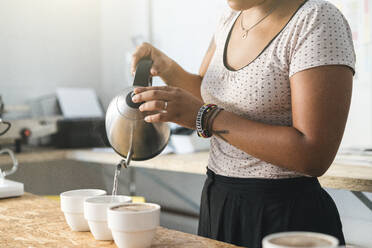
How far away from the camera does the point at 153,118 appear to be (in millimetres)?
930

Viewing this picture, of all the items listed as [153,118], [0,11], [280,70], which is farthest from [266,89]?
[0,11]

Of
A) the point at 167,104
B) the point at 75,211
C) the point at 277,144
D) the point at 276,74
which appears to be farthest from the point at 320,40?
the point at 75,211

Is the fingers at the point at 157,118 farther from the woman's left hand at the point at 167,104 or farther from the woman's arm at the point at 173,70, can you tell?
the woman's arm at the point at 173,70

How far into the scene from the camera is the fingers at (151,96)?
90 centimetres

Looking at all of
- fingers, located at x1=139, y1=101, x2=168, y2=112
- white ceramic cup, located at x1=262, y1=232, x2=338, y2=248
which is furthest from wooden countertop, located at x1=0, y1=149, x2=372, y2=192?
white ceramic cup, located at x1=262, y1=232, x2=338, y2=248

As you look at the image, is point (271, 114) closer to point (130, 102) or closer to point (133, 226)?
point (130, 102)

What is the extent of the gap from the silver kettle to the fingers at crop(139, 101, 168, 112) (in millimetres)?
53

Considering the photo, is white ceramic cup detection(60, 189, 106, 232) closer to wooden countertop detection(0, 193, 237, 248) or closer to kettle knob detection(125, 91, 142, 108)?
wooden countertop detection(0, 193, 237, 248)

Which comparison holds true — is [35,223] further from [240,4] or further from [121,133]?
[240,4]

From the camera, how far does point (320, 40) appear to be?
0.94 meters

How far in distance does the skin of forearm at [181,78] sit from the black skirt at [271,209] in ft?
1.32

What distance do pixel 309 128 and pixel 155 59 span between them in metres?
0.60

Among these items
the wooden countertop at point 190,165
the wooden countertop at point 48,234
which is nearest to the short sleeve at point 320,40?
the wooden countertop at point 48,234

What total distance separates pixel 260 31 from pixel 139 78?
1.05 ft
